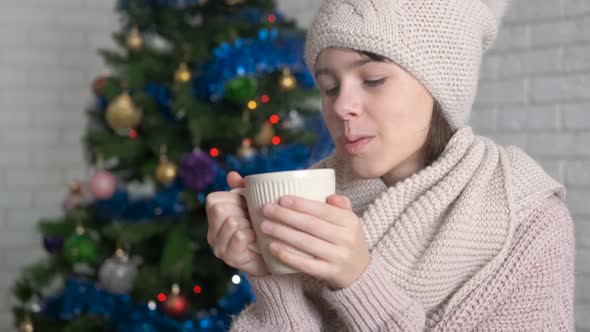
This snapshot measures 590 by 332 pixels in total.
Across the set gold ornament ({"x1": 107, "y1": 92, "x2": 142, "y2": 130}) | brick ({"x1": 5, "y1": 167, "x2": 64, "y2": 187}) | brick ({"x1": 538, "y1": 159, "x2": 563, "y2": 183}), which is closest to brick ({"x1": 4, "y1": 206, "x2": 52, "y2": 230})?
brick ({"x1": 5, "y1": 167, "x2": 64, "y2": 187})

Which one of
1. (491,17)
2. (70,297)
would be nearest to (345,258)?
(491,17)

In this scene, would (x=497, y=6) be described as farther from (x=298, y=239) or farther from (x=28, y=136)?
(x=28, y=136)

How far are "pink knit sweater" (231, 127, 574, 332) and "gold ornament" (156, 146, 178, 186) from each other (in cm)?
119

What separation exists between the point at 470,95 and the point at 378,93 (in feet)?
0.68

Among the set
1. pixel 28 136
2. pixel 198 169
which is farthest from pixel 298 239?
pixel 28 136

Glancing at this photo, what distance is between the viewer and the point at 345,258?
850 millimetres

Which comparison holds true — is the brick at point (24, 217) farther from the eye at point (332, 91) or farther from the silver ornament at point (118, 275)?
the eye at point (332, 91)

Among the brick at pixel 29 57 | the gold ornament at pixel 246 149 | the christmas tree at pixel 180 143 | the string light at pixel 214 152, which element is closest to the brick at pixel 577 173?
the christmas tree at pixel 180 143

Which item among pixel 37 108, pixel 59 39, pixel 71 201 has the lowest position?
pixel 71 201

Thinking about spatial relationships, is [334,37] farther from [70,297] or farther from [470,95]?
[70,297]

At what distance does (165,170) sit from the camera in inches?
87.7

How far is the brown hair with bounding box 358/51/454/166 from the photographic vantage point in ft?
3.69

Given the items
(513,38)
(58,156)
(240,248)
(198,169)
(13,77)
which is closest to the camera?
(240,248)

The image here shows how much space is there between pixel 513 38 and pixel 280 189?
6.31 ft
